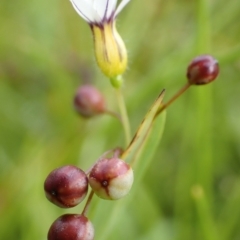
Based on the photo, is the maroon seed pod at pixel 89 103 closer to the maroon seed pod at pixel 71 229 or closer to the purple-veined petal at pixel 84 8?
the purple-veined petal at pixel 84 8

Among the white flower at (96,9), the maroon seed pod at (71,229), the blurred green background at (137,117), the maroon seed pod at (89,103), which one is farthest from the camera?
the blurred green background at (137,117)

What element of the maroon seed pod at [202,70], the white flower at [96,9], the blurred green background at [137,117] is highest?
the white flower at [96,9]

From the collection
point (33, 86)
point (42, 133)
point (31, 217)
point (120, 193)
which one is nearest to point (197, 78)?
point (120, 193)

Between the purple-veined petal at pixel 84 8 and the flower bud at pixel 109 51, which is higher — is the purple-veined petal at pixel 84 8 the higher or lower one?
the higher one

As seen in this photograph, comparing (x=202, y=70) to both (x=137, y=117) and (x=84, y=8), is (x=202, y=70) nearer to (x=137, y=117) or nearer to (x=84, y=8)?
(x=84, y=8)

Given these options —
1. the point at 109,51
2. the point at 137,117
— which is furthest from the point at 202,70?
the point at 137,117

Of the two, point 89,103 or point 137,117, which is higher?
point 89,103

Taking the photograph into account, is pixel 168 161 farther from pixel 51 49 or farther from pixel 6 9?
pixel 6 9

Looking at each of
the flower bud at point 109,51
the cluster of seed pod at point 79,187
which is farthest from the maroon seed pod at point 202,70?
the cluster of seed pod at point 79,187
